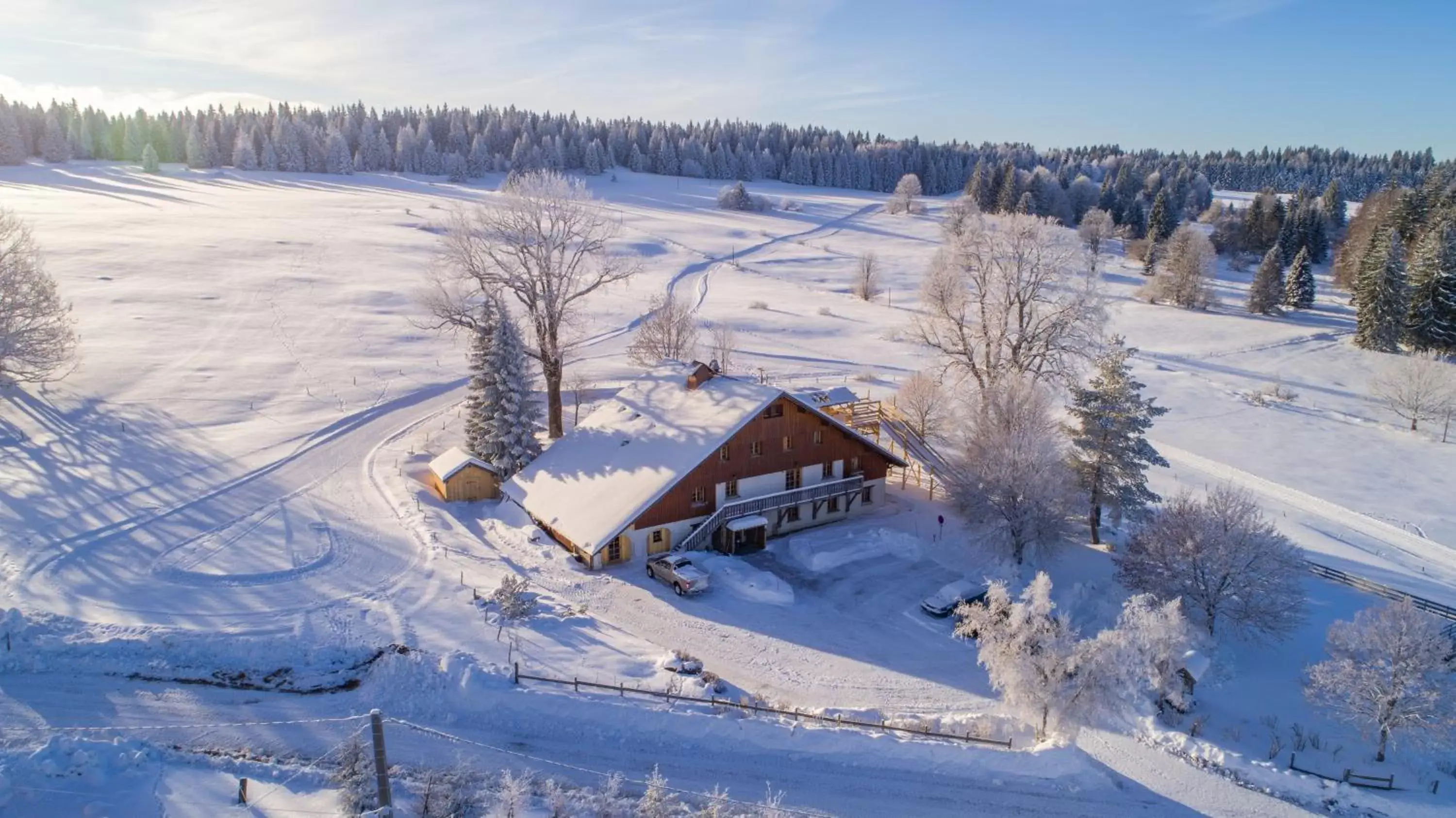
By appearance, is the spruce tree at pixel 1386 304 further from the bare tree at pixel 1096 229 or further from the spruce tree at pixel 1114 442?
the spruce tree at pixel 1114 442

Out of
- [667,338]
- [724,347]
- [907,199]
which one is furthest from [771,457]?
[907,199]

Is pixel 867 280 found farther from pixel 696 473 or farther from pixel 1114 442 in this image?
pixel 696 473

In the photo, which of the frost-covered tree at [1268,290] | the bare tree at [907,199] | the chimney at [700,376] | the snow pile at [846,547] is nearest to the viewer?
the snow pile at [846,547]

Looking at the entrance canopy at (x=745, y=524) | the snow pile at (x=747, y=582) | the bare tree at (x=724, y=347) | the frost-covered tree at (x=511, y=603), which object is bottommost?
the snow pile at (x=747, y=582)

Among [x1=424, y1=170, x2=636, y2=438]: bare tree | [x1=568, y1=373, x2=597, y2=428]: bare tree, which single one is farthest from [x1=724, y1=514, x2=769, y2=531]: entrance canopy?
[x1=568, y1=373, x2=597, y2=428]: bare tree

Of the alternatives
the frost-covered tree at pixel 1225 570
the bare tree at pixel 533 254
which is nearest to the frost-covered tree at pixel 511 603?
the bare tree at pixel 533 254

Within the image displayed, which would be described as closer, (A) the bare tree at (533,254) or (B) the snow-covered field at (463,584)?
(B) the snow-covered field at (463,584)
